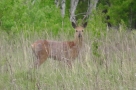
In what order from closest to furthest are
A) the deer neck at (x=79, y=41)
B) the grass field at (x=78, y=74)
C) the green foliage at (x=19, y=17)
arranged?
the grass field at (x=78, y=74)
the deer neck at (x=79, y=41)
the green foliage at (x=19, y=17)

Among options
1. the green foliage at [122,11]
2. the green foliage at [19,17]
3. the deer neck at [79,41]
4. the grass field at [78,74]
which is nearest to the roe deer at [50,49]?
the deer neck at [79,41]

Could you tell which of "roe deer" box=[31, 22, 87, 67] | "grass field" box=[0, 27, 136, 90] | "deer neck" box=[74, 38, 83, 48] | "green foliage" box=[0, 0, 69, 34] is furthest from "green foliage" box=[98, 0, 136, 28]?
"grass field" box=[0, 27, 136, 90]

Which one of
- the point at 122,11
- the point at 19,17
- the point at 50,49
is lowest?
the point at 122,11

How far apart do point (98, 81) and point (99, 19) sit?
9182mm

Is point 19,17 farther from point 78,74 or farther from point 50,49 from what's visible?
point 78,74

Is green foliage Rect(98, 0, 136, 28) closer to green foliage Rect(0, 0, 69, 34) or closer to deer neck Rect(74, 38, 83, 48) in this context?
green foliage Rect(0, 0, 69, 34)

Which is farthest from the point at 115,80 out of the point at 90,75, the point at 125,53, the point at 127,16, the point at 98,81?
the point at 127,16

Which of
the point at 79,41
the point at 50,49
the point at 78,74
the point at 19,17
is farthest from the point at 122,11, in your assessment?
the point at 78,74

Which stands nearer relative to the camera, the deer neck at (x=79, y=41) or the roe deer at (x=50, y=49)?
the roe deer at (x=50, y=49)

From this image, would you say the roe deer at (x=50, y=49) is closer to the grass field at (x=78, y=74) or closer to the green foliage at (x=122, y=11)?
the grass field at (x=78, y=74)

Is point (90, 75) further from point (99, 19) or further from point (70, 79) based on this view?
point (99, 19)

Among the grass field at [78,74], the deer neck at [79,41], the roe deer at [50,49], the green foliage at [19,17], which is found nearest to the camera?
the grass field at [78,74]

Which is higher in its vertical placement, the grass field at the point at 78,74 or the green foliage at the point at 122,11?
the grass field at the point at 78,74

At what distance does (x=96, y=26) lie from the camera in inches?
677
